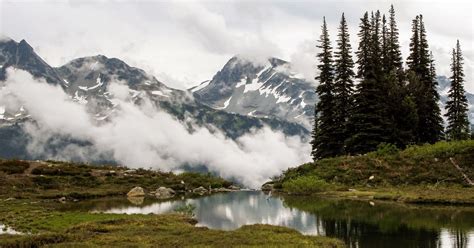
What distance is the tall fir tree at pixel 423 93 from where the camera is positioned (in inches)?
4126

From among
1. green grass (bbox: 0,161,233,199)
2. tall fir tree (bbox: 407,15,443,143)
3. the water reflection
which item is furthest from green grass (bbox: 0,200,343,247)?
tall fir tree (bbox: 407,15,443,143)

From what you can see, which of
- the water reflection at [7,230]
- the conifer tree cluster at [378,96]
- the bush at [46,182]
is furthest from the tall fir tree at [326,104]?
the water reflection at [7,230]

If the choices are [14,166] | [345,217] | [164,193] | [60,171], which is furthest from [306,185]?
[14,166]

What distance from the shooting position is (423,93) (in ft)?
351

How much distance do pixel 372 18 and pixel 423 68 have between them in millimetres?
16026

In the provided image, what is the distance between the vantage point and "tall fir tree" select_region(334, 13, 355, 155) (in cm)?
10369

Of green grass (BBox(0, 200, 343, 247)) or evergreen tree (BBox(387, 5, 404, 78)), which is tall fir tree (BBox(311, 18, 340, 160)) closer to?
evergreen tree (BBox(387, 5, 404, 78))

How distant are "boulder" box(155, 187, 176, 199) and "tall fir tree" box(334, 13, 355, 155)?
3556cm

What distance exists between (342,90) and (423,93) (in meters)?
17.0

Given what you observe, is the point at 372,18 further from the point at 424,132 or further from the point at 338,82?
the point at 424,132

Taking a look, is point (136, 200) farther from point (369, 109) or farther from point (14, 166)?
point (369, 109)

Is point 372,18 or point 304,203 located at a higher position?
point 372,18

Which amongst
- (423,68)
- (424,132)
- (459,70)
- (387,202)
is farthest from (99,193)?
(459,70)

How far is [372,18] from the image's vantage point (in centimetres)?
11725
